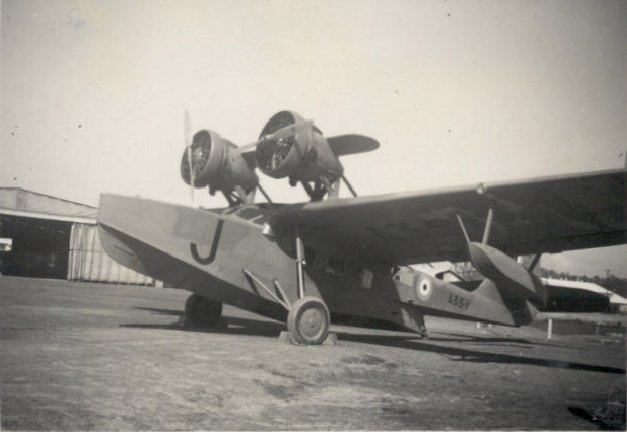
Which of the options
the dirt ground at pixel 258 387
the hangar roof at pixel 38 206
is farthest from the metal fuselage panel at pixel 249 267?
the hangar roof at pixel 38 206

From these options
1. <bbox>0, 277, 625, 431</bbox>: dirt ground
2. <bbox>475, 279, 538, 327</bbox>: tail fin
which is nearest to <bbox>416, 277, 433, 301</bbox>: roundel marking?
<bbox>475, 279, 538, 327</bbox>: tail fin

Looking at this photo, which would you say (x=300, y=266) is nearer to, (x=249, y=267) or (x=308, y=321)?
(x=249, y=267)

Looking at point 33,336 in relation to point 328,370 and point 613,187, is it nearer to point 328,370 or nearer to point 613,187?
point 328,370

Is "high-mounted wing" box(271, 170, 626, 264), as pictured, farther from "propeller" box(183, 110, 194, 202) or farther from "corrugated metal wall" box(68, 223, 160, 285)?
"corrugated metal wall" box(68, 223, 160, 285)

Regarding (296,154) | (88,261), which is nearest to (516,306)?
(296,154)

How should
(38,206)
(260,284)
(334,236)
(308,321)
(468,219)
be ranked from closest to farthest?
(468,219)
(308,321)
(260,284)
(334,236)
(38,206)
